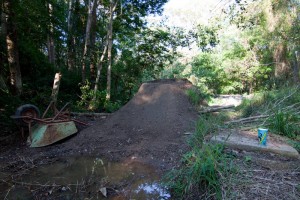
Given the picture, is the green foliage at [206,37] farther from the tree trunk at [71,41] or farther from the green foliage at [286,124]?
the green foliage at [286,124]

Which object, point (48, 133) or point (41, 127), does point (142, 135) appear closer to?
point (48, 133)

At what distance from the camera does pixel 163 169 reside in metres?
3.23

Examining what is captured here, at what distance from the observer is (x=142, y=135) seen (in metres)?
4.72

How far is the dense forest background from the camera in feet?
20.7

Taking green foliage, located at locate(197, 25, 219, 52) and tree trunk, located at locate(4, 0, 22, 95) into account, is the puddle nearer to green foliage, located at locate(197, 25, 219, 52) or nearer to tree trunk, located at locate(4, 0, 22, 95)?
tree trunk, located at locate(4, 0, 22, 95)

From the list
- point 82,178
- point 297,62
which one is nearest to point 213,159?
point 82,178

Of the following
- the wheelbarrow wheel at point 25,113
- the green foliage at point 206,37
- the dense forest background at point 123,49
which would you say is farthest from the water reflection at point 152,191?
the green foliage at point 206,37

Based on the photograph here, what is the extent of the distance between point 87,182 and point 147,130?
223cm

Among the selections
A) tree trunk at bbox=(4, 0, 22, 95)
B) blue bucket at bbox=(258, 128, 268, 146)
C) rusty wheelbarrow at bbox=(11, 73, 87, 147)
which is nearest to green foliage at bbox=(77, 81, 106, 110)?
tree trunk at bbox=(4, 0, 22, 95)

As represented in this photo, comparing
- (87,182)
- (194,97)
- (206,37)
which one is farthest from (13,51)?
(206,37)

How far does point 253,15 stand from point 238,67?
6890 millimetres

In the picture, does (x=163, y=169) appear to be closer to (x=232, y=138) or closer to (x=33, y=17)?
(x=232, y=138)

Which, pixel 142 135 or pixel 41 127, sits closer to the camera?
pixel 41 127

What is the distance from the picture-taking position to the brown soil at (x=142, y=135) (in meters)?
3.81
